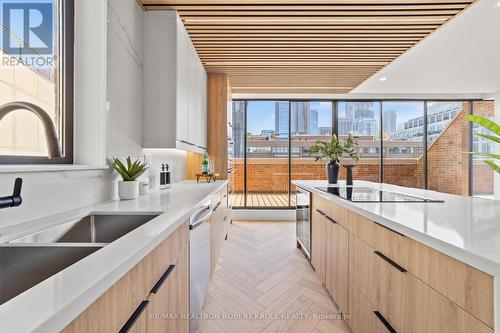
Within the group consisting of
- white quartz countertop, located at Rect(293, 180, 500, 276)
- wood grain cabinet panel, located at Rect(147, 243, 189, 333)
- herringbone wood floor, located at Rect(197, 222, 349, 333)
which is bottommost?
herringbone wood floor, located at Rect(197, 222, 349, 333)

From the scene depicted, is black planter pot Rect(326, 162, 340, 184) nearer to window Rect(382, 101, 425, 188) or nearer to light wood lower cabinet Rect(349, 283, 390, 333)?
light wood lower cabinet Rect(349, 283, 390, 333)

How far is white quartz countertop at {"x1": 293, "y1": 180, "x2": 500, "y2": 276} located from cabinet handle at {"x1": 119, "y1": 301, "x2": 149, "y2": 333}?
3.23 feet

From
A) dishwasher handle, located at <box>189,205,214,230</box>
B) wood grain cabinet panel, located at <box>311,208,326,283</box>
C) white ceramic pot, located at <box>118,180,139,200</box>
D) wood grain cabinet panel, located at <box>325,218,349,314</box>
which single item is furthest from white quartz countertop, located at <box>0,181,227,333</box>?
wood grain cabinet panel, located at <box>311,208,326,283</box>

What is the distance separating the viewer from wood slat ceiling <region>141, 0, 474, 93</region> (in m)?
2.50

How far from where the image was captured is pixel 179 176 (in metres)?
3.62

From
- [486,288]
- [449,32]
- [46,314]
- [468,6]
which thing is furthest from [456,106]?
[46,314]

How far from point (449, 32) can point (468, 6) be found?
60 cm

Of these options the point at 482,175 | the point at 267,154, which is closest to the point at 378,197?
the point at 267,154

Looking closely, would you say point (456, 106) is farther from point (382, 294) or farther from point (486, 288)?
point (486, 288)

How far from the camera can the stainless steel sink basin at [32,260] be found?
→ 0.91 m

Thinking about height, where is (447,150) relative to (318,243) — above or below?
above

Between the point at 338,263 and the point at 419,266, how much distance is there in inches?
40.9

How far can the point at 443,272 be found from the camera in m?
0.95

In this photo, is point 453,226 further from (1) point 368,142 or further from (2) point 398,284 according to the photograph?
(1) point 368,142
